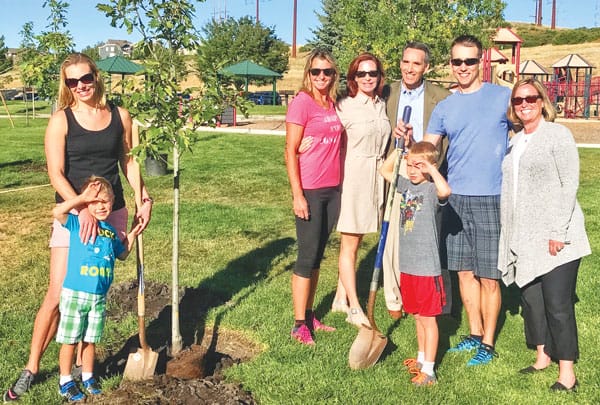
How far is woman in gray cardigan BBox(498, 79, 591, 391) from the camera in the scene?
12.1 feet

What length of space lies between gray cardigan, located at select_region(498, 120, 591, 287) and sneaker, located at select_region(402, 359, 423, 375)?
0.87 m

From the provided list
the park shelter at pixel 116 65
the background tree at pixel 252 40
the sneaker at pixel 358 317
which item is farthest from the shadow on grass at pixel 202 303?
the background tree at pixel 252 40


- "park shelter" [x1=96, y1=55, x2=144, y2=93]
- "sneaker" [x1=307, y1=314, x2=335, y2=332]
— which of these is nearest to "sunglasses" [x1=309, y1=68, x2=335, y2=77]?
"sneaker" [x1=307, y1=314, x2=335, y2=332]

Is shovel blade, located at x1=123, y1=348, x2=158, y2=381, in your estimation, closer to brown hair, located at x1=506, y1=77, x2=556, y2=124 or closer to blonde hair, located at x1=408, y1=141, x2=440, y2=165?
blonde hair, located at x1=408, y1=141, x2=440, y2=165

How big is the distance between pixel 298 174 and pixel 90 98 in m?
1.50

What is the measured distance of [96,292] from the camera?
357 cm

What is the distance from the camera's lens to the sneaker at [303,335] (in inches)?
178

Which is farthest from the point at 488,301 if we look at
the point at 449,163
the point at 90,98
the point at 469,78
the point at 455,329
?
the point at 90,98

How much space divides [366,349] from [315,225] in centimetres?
96

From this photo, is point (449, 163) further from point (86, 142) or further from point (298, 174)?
point (86, 142)

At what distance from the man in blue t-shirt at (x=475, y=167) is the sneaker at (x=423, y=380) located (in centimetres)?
45

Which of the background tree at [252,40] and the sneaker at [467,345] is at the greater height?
the background tree at [252,40]

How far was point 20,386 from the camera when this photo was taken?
3.76m

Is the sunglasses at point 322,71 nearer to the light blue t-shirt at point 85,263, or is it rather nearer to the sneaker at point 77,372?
the light blue t-shirt at point 85,263
